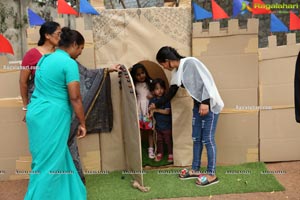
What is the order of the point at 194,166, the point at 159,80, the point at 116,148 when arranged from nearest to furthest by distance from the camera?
the point at 194,166, the point at 116,148, the point at 159,80

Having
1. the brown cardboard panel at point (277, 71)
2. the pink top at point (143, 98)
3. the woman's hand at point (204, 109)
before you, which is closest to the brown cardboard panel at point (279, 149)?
the brown cardboard panel at point (277, 71)

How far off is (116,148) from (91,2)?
1.91m

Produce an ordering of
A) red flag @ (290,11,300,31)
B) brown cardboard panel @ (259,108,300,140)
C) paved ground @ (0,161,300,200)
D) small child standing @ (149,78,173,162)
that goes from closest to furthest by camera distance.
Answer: paved ground @ (0,161,300,200)
red flag @ (290,11,300,31)
brown cardboard panel @ (259,108,300,140)
small child standing @ (149,78,173,162)

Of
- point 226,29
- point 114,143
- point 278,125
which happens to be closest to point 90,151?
point 114,143

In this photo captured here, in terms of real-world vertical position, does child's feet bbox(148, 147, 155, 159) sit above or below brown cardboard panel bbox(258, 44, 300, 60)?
below

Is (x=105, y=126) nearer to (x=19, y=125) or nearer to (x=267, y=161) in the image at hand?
(x=19, y=125)

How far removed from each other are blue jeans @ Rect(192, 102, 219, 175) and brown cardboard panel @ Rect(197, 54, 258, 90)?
2.12 feet

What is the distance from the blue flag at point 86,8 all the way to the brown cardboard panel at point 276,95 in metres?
2.37

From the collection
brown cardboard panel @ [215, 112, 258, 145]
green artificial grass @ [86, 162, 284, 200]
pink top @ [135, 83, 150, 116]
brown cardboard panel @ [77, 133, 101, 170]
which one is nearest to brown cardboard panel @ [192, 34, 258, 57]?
brown cardboard panel @ [215, 112, 258, 145]

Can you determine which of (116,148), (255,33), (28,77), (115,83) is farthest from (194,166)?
(28,77)

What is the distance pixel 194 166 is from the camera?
15.3ft

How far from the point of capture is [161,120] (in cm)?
524

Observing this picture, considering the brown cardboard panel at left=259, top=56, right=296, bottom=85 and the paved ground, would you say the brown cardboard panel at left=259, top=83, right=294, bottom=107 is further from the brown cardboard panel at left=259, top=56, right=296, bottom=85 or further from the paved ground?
the paved ground

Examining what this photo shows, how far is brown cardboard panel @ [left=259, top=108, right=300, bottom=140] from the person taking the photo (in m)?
4.99
